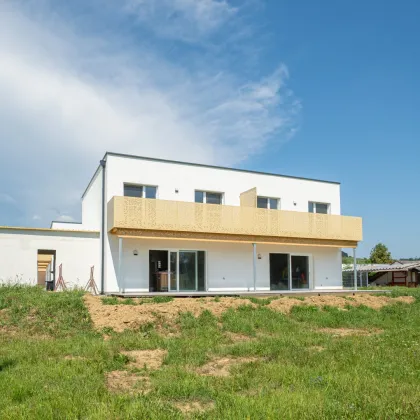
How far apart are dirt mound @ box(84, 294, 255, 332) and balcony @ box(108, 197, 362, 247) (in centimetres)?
493

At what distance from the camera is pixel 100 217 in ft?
71.3

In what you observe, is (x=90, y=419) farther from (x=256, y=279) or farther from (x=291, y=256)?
(x=291, y=256)

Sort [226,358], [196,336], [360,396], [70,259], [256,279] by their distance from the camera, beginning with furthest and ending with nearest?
[256,279], [70,259], [196,336], [226,358], [360,396]

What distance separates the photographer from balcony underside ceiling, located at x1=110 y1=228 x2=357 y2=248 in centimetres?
2009

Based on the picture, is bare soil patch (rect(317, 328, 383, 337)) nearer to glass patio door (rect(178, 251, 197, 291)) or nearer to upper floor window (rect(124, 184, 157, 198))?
glass patio door (rect(178, 251, 197, 291))

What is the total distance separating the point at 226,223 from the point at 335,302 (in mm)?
6458

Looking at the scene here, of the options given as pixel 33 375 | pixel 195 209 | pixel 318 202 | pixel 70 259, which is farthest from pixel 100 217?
pixel 33 375

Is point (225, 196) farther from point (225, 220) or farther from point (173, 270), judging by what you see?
point (173, 270)

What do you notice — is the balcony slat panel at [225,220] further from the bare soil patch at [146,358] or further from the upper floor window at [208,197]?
the bare soil patch at [146,358]

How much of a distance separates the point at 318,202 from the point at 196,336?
1648 centimetres

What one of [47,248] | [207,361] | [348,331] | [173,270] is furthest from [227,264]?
[207,361]

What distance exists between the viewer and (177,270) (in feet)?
71.1

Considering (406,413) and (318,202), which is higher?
(318,202)

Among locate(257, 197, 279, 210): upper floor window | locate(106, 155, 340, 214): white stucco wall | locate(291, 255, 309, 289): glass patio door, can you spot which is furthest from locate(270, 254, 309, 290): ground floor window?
locate(106, 155, 340, 214): white stucco wall
